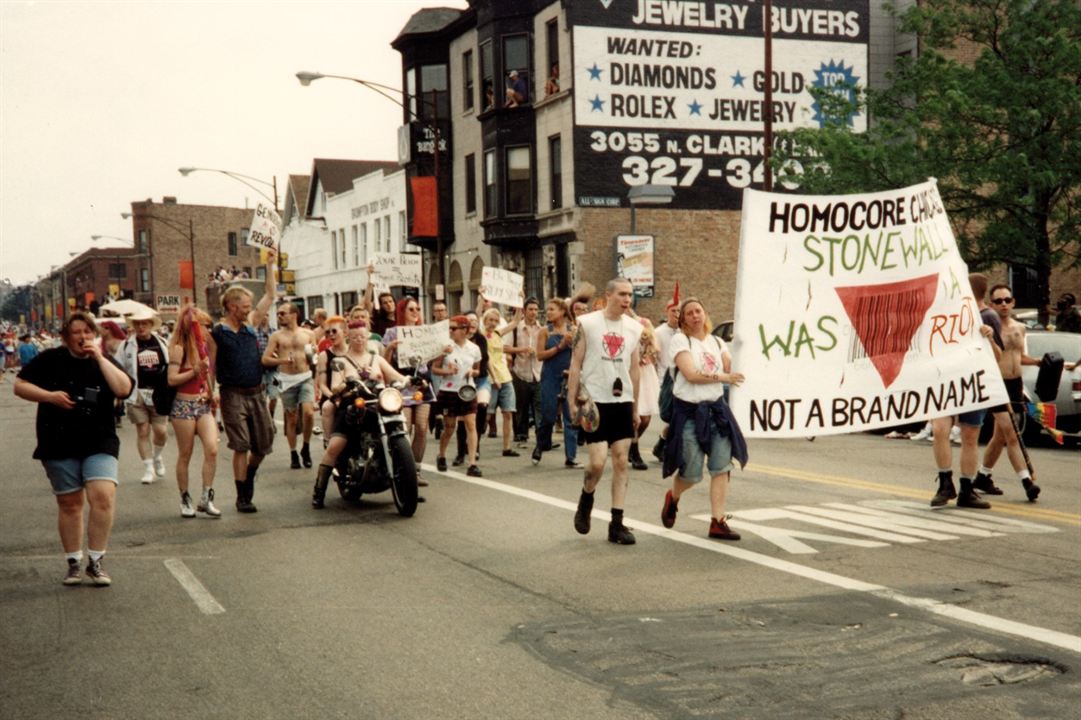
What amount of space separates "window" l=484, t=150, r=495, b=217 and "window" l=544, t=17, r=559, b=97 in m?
3.13

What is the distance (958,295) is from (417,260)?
52.2 ft

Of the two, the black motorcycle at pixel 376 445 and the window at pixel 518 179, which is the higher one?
the window at pixel 518 179

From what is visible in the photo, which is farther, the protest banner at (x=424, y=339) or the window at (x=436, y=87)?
the window at (x=436, y=87)

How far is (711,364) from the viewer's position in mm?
9258

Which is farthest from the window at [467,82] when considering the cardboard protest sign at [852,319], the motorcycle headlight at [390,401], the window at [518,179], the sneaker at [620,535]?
the sneaker at [620,535]

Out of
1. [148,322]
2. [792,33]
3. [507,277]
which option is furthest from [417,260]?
[792,33]

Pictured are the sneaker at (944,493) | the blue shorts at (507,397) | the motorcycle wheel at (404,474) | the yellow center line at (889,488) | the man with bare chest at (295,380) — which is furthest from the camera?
the blue shorts at (507,397)

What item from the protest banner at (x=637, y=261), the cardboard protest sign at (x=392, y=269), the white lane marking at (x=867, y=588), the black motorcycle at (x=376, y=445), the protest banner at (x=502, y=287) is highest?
the protest banner at (x=637, y=261)

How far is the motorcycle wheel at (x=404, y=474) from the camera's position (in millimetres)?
10859

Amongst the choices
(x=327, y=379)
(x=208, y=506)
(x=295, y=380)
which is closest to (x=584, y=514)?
(x=327, y=379)

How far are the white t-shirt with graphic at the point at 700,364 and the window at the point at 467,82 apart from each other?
112 ft

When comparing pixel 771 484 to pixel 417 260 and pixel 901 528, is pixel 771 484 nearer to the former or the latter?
pixel 901 528

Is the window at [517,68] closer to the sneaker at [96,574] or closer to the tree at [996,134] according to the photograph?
the tree at [996,134]

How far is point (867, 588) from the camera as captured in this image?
7.50 m
